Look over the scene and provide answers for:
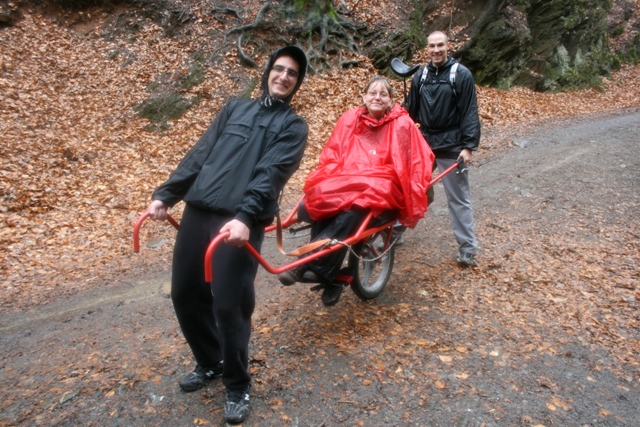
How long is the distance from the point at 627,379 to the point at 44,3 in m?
13.6

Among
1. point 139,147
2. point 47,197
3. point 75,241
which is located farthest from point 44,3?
point 75,241

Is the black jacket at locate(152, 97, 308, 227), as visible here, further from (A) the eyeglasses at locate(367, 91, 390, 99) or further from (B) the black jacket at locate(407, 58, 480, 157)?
(B) the black jacket at locate(407, 58, 480, 157)

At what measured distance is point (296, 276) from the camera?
11.3ft

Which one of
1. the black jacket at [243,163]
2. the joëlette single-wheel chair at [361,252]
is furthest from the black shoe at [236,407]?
the black jacket at [243,163]

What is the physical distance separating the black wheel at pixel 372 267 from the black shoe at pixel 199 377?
1.33 m

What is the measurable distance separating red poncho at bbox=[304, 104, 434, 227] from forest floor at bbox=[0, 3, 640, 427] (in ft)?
3.35

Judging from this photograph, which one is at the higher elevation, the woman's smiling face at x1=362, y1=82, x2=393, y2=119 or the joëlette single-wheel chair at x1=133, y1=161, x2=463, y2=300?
the woman's smiling face at x1=362, y1=82, x2=393, y2=119

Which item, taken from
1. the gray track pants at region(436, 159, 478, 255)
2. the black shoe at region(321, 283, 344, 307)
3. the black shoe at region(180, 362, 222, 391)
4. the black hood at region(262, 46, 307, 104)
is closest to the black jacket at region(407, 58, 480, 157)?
the gray track pants at region(436, 159, 478, 255)

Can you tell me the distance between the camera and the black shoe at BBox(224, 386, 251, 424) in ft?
9.16

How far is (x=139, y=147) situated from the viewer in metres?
8.52

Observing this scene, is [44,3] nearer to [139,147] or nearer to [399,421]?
[139,147]

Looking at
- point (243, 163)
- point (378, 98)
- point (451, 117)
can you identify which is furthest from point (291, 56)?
point (451, 117)

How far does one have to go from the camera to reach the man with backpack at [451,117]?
4551 millimetres

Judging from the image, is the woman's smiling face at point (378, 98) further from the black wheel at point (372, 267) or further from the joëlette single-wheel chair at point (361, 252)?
the black wheel at point (372, 267)
